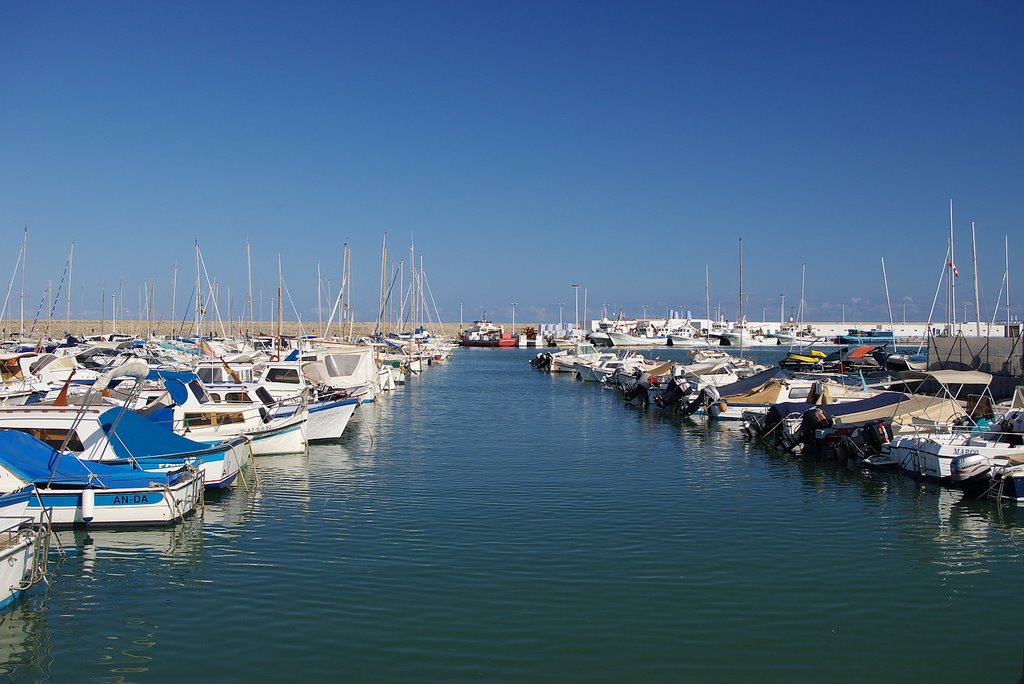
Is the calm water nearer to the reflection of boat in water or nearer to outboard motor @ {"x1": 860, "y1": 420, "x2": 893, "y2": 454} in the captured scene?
the reflection of boat in water

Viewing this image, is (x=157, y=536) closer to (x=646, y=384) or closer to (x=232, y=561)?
(x=232, y=561)

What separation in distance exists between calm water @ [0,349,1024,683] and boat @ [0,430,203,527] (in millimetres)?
416

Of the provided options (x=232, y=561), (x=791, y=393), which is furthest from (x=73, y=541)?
(x=791, y=393)

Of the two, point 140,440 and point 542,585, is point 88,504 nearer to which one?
point 140,440

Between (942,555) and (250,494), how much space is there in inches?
620

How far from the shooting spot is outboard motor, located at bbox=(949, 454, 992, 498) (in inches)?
910

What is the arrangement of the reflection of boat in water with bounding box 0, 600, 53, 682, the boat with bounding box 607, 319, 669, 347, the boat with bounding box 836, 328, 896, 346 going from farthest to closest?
the boat with bounding box 836, 328, 896, 346 < the boat with bounding box 607, 319, 669, 347 < the reflection of boat in water with bounding box 0, 600, 53, 682

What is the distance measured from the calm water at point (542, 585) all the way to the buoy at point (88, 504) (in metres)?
0.37

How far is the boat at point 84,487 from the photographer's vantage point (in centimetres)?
1861

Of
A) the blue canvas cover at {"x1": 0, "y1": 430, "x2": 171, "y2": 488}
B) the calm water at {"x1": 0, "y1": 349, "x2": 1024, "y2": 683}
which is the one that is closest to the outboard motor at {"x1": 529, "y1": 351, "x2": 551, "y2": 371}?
the calm water at {"x1": 0, "y1": 349, "x2": 1024, "y2": 683}

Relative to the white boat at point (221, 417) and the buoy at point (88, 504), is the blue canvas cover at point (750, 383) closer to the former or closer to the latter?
the white boat at point (221, 417)

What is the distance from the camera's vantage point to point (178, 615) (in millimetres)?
14383

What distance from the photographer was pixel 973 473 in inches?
916

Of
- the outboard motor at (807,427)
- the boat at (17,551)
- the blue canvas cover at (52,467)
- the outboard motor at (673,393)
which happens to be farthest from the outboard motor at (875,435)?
the boat at (17,551)
